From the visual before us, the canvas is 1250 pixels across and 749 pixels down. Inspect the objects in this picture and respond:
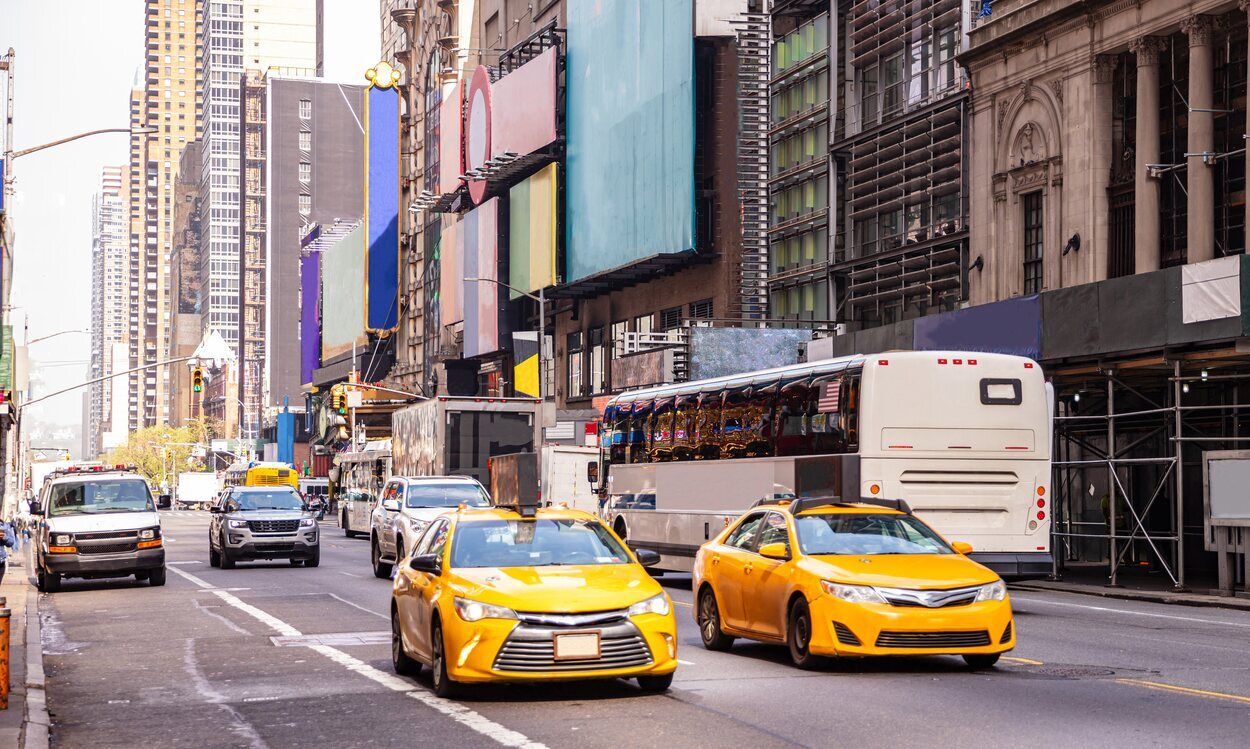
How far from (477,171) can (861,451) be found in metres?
67.1

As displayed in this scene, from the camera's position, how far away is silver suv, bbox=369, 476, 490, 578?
30656 mm

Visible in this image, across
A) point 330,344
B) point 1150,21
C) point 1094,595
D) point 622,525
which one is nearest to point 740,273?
point 1150,21

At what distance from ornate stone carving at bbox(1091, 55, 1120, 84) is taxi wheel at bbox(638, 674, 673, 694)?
95.9 feet

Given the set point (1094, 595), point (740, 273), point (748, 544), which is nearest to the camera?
point (748, 544)

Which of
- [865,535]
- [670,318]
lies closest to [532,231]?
[670,318]

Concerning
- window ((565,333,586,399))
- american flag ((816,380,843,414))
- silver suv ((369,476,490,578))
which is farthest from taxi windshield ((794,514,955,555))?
window ((565,333,586,399))

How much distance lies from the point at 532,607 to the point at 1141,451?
88.3 feet

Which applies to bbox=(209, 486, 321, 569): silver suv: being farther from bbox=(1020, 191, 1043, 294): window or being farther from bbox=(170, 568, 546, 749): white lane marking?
bbox=(1020, 191, 1043, 294): window

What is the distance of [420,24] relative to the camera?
121 meters

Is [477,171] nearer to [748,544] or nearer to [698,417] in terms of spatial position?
[698,417]

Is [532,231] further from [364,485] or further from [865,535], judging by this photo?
[865,535]

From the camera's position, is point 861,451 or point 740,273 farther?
point 740,273

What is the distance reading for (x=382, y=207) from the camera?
127m

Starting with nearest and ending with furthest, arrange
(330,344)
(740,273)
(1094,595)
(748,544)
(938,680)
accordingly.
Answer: (938,680)
(748,544)
(1094,595)
(740,273)
(330,344)
